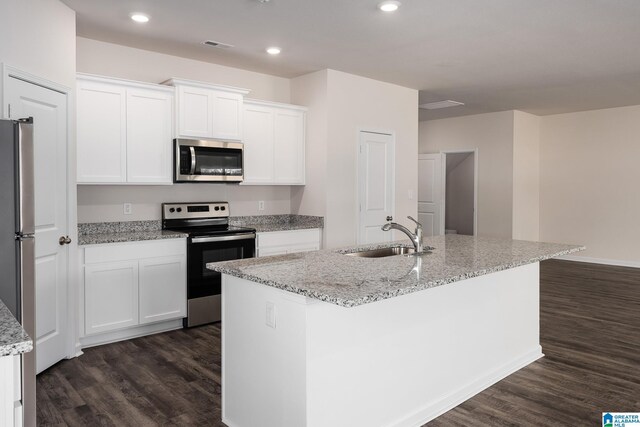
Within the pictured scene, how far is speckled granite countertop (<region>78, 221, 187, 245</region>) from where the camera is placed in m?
3.96

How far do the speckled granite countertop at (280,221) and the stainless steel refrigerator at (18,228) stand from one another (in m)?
2.86

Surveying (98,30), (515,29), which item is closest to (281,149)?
(98,30)

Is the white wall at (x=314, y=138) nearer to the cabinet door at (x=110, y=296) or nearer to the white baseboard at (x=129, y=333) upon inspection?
the white baseboard at (x=129, y=333)

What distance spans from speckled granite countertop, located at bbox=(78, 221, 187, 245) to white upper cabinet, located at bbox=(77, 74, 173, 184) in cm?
46

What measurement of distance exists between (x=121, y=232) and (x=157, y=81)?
1.47m

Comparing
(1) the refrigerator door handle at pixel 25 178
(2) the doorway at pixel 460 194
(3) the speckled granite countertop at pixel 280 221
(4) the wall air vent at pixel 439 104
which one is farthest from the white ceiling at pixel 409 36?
(2) the doorway at pixel 460 194

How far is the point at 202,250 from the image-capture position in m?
4.41

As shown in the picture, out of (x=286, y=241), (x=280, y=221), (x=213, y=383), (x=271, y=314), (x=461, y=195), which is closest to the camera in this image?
(x=271, y=314)

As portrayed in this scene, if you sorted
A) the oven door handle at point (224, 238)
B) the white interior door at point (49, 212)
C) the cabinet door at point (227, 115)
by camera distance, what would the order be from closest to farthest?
the white interior door at point (49, 212) → the oven door handle at point (224, 238) → the cabinet door at point (227, 115)

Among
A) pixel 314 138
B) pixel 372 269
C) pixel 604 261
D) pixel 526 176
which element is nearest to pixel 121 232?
pixel 314 138

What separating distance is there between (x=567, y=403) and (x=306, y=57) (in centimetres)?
363

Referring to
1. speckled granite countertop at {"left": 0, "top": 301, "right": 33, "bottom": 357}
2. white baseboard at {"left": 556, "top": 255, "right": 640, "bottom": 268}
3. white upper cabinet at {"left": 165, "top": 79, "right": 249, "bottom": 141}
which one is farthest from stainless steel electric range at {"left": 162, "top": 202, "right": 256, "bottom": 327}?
white baseboard at {"left": 556, "top": 255, "right": 640, "bottom": 268}

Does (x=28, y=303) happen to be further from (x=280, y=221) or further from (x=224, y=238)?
(x=280, y=221)

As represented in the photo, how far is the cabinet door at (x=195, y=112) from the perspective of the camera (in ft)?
14.8
